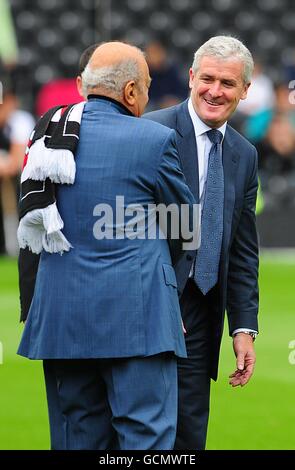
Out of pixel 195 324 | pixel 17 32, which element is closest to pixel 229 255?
pixel 195 324

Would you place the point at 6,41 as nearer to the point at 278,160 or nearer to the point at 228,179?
the point at 278,160

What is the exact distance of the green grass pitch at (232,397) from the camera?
623 cm

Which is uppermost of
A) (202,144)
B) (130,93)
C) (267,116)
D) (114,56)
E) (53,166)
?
(267,116)

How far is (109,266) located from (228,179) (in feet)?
3.20

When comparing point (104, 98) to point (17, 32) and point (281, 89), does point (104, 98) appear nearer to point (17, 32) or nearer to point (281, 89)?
point (281, 89)

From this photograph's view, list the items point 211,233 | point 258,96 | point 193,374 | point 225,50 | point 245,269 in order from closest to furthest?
point 225,50 < point 211,233 < point 193,374 < point 245,269 < point 258,96

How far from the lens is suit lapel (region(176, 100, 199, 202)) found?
4.67 metres

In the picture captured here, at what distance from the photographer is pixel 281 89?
15.9m

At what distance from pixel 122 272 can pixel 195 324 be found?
35.7 inches

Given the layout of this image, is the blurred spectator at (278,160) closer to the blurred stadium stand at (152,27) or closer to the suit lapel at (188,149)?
the blurred stadium stand at (152,27)

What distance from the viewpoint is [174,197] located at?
13.4 feet

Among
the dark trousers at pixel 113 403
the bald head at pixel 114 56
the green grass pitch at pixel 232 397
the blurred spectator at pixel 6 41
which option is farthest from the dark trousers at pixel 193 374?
the blurred spectator at pixel 6 41

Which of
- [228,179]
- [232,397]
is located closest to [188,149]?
[228,179]

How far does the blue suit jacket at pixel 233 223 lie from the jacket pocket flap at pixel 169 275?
453mm
